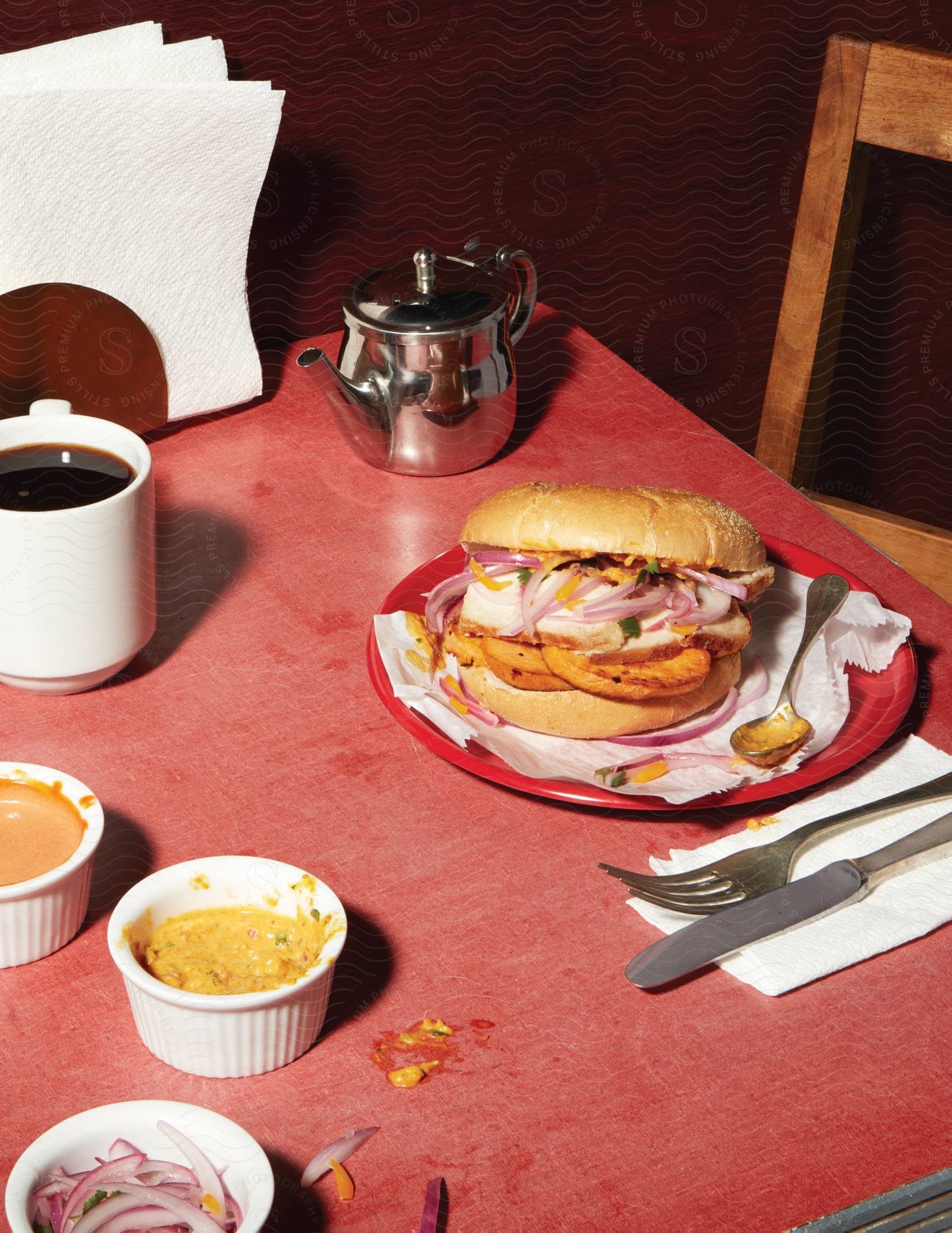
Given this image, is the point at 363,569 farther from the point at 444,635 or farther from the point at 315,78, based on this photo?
the point at 315,78

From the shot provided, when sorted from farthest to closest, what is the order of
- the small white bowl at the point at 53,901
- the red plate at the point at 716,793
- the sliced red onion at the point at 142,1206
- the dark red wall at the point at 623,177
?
the dark red wall at the point at 623,177, the red plate at the point at 716,793, the small white bowl at the point at 53,901, the sliced red onion at the point at 142,1206

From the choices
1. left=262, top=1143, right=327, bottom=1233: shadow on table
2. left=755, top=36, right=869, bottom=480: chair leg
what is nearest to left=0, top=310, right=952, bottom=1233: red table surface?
left=262, top=1143, right=327, bottom=1233: shadow on table

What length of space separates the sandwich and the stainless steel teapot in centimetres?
26

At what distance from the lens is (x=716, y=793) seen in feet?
2.99

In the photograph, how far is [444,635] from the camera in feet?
3.56

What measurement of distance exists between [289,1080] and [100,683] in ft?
1.40

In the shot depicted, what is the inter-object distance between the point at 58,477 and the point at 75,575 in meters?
0.11

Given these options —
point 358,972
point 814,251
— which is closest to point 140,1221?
point 358,972

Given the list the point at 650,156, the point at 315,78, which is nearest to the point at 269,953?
the point at 315,78

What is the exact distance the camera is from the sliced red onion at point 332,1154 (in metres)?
0.68

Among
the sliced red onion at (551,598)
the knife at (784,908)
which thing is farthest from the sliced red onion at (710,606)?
the knife at (784,908)

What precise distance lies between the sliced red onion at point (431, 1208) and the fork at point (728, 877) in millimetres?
241

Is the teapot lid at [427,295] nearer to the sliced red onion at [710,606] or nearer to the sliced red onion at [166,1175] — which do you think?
the sliced red onion at [710,606]

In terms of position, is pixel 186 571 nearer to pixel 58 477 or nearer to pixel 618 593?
pixel 58 477
